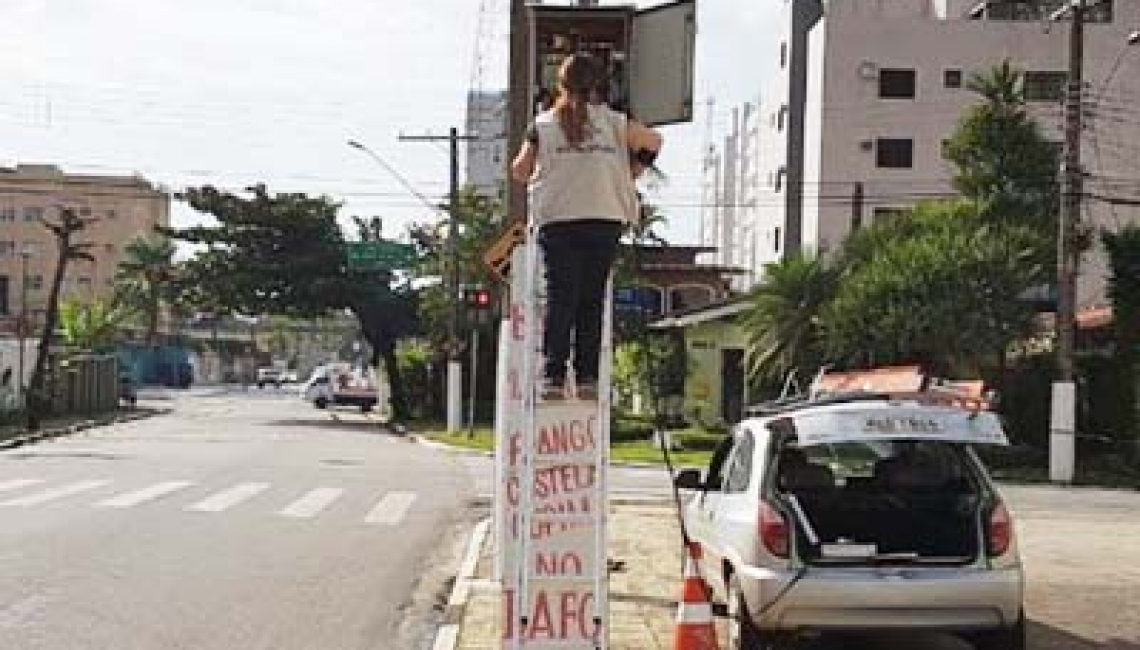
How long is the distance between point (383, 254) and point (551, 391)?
49.8 m

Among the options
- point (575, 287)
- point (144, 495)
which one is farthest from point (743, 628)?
point (144, 495)

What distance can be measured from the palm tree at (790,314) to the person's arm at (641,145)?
99.0ft

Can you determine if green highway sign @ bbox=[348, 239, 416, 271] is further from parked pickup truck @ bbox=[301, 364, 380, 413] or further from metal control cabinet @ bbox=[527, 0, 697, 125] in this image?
metal control cabinet @ bbox=[527, 0, 697, 125]

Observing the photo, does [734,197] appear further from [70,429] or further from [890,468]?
[890,468]

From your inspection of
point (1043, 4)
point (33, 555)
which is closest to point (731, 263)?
point (1043, 4)

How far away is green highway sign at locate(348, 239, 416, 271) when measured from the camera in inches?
2261

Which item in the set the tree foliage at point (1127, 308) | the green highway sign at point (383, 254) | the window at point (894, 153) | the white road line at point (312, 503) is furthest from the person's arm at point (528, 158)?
the window at point (894, 153)

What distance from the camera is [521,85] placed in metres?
14.1

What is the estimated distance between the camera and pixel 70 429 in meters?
45.8

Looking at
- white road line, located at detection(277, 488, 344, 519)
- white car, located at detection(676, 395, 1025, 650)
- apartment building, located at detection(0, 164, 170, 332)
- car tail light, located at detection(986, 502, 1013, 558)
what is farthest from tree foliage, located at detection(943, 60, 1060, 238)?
apartment building, located at detection(0, 164, 170, 332)

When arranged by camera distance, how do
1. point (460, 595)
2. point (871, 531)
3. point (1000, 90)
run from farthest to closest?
point (1000, 90) → point (460, 595) → point (871, 531)

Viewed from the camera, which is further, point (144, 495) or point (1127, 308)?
point (1127, 308)

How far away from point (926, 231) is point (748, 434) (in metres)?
26.6

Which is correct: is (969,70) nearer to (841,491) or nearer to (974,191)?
(974,191)
